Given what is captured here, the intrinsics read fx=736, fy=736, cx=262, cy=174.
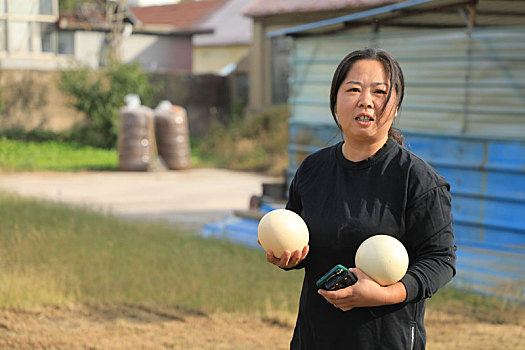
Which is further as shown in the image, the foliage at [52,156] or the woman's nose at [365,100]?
the foliage at [52,156]

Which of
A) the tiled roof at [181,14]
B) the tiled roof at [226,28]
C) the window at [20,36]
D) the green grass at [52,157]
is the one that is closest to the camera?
the green grass at [52,157]

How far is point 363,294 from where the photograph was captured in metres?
2.13

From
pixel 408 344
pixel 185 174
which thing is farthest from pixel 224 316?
pixel 185 174

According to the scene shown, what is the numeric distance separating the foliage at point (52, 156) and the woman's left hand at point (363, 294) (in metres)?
13.7

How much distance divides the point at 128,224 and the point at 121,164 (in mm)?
6963

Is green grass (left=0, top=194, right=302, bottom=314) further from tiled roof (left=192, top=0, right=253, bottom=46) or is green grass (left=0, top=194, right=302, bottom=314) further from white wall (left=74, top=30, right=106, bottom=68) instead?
tiled roof (left=192, top=0, right=253, bottom=46)

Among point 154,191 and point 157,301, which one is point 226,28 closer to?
point 154,191

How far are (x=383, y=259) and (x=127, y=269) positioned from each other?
4289mm

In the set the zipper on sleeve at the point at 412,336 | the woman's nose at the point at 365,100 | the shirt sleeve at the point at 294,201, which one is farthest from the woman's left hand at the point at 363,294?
the woman's nose at the point at 365,100

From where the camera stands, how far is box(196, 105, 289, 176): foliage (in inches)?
→ 630

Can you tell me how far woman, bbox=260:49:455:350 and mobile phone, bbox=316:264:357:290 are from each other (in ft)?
0.11

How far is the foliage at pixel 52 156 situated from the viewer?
15422 millimetres

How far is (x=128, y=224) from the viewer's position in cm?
827

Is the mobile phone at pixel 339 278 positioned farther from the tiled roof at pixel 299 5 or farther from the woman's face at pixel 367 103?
the tiled roof at pixel 299 5
